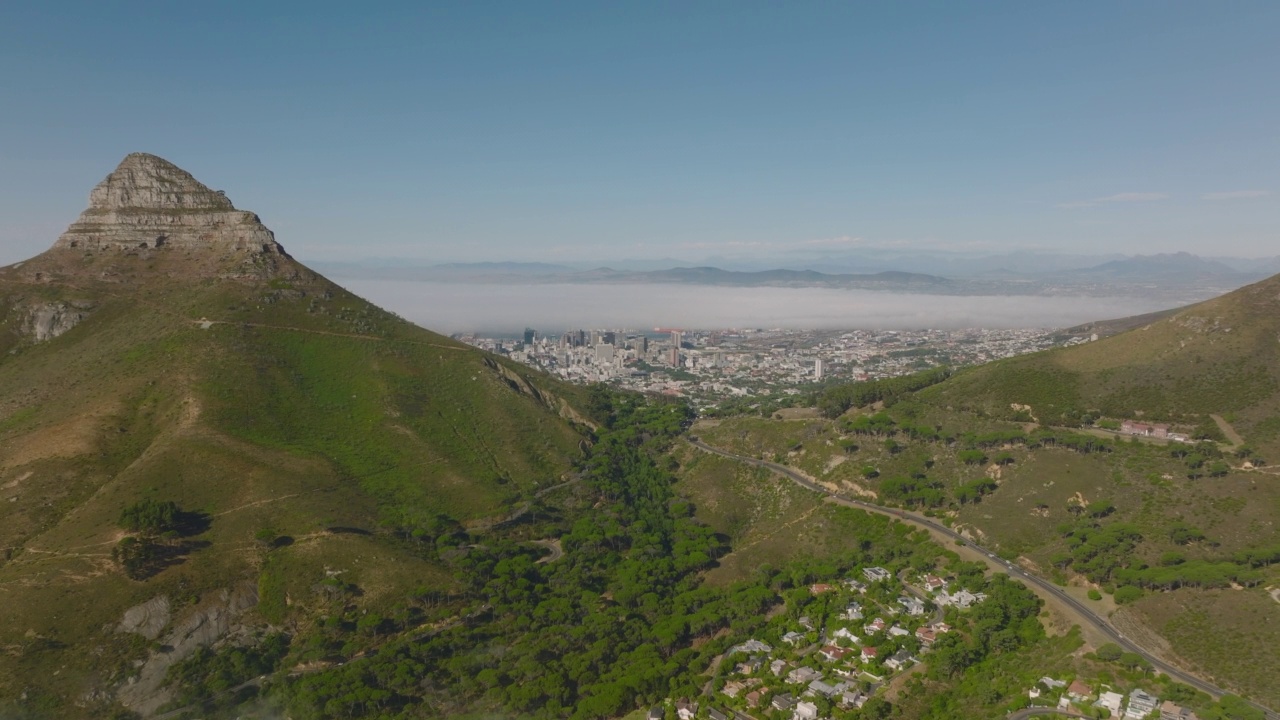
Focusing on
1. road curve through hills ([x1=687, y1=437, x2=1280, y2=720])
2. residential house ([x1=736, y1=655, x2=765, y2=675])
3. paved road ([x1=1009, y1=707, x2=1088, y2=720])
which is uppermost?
road curve through hills ([x1=687, y1=437, x2=1280, y2=720])

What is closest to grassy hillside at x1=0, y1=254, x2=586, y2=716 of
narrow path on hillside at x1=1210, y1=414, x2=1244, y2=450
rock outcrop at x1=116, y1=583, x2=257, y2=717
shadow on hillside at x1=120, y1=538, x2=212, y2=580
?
shadow on hillside at x1=120, y1=538, x2=212, y2=580

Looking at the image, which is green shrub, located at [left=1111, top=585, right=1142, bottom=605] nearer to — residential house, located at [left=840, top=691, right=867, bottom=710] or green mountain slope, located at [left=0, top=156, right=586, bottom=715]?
residential house, located at [left=840, top=691, right=867, bottom=710]

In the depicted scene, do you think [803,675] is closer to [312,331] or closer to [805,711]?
[805,711]

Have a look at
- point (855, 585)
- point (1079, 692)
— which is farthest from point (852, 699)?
point (855, 585)

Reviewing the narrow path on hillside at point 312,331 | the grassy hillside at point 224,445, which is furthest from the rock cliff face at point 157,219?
the narrow path on hillside at point 312,331

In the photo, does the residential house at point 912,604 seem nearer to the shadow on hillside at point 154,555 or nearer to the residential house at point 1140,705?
the residential house at point 1140,705
